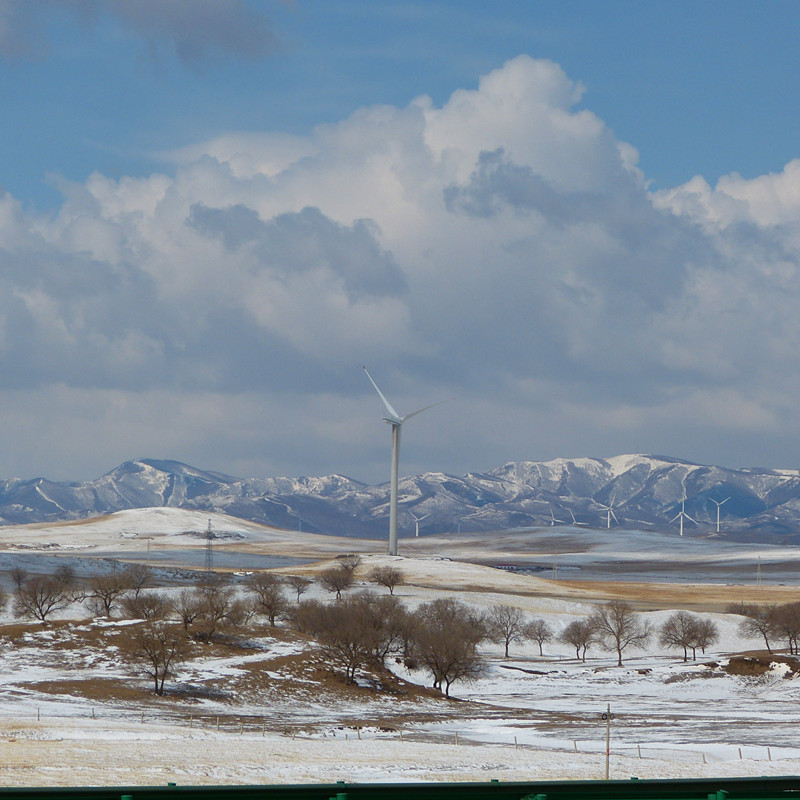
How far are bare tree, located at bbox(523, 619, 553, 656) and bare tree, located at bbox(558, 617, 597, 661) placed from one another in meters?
2.28

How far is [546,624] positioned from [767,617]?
28.7m

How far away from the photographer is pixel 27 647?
3765 inches

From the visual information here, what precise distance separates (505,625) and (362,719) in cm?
6144

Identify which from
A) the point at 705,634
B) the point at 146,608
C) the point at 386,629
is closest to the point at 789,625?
the point at 705,634

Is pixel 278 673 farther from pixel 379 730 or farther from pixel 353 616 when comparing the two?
pixel 379 730

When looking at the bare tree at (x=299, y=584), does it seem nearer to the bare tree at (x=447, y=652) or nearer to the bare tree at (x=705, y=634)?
the bare tree at (x=447, y=652)

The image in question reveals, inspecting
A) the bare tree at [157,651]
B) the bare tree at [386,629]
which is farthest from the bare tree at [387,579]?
the bare tree at [157,651]

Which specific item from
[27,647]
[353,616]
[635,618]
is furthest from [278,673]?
[635,618]

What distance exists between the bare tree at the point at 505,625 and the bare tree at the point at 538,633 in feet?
2.37

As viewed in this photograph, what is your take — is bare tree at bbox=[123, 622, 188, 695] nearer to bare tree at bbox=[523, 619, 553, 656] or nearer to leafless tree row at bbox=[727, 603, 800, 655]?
bare tree at bbox=[523, 619, 553, 656]

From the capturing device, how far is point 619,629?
130500 millimetres

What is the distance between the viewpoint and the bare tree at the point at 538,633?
135 m

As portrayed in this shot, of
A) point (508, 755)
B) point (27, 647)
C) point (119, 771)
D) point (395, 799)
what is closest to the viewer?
point (395, 799)

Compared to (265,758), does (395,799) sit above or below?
above
